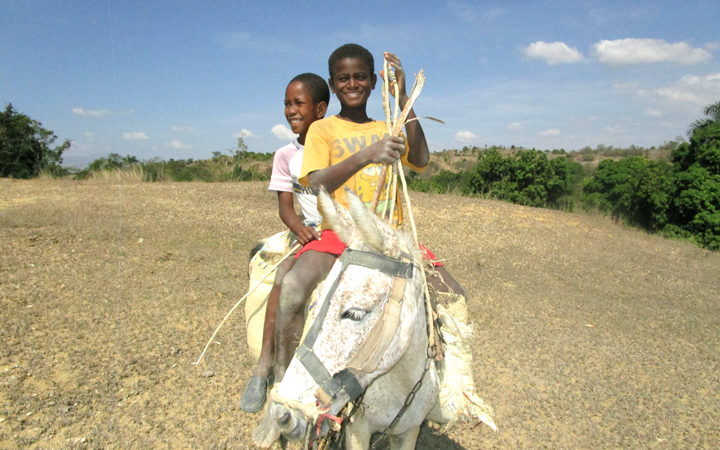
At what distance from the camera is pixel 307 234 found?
2.86 m

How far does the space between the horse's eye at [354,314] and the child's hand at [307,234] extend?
1.22 meters

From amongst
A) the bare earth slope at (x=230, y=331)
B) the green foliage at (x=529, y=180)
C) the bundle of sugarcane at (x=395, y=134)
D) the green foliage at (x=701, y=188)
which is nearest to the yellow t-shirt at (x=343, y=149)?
the bundle of sugarcane at (x=395, y=134)

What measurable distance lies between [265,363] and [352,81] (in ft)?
6.87

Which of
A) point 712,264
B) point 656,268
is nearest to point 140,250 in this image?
point 656,268

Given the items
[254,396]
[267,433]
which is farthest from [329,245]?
[254,396]

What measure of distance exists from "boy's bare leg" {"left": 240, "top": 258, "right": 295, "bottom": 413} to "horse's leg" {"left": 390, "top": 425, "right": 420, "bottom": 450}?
41.9 inches

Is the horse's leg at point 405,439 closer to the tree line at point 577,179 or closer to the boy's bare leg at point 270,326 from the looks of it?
the boy's bare leg at point 270,326

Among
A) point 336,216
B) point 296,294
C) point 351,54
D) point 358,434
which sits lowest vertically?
point 358,434

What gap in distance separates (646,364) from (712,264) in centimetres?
798

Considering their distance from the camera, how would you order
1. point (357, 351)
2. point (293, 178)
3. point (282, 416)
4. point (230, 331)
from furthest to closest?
1. point (230, 331)
2. point (293, 178)
3. point (357, 351)
4. point (282, 416)

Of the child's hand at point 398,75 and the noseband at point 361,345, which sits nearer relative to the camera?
the noseband at point 361,345

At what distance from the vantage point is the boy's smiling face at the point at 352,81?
263cm

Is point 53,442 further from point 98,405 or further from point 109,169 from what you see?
point 109,169

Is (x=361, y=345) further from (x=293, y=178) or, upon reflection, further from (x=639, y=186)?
(x=639, y=186)
